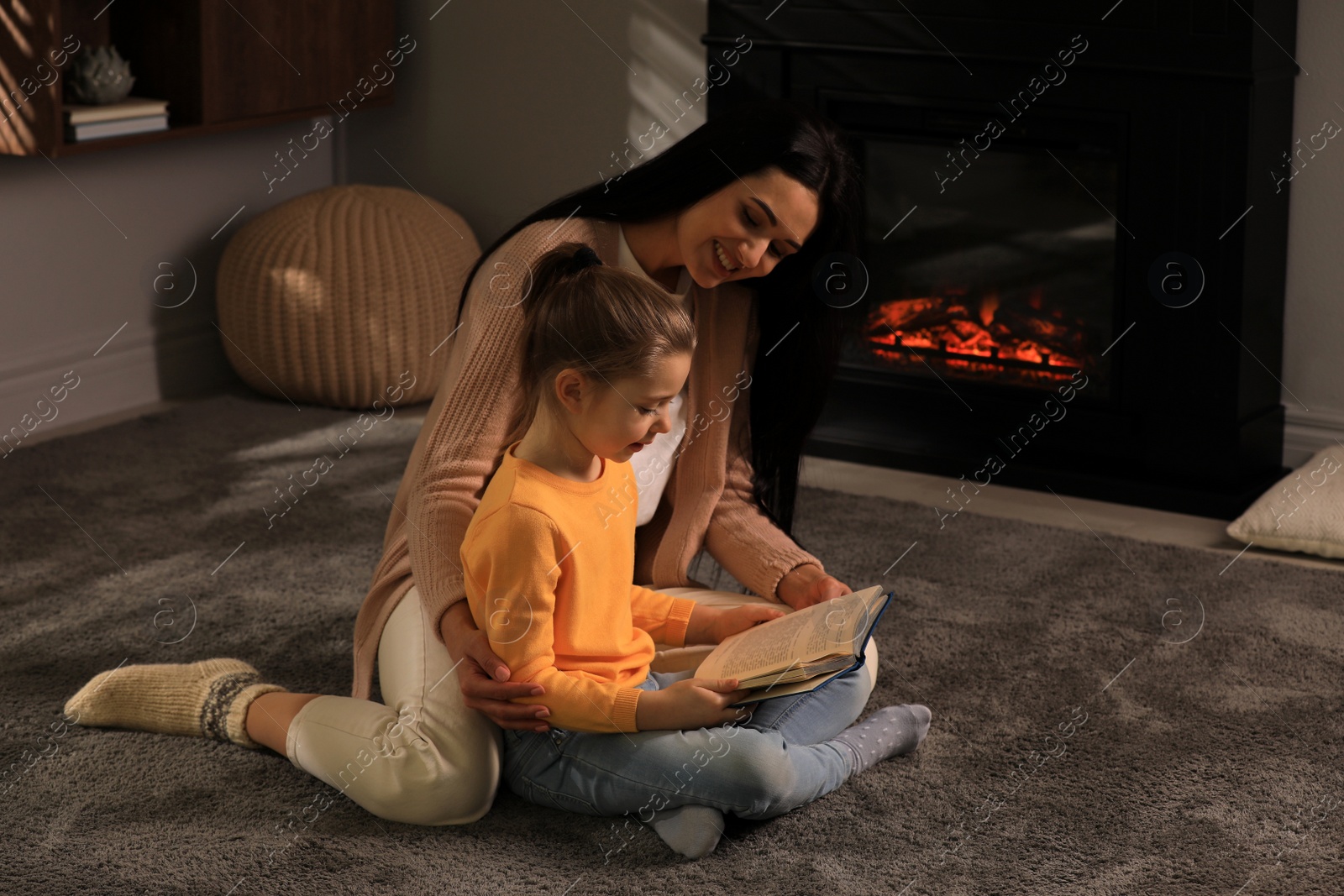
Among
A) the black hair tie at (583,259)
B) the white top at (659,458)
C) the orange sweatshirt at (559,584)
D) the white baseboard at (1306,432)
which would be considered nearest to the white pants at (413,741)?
the orange sweatshirt at (559,584)

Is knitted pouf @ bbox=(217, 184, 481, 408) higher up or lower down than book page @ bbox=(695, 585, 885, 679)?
lower down

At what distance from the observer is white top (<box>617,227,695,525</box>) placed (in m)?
1.76

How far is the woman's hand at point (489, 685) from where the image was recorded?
144 cm

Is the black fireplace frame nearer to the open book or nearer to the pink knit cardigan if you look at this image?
the pink knit cardigan

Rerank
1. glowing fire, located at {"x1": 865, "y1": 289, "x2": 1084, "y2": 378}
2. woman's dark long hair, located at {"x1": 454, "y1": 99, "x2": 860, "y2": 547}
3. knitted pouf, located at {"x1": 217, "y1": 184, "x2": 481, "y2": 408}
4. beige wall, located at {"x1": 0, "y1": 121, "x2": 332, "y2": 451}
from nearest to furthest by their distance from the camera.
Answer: woman's dark long hair, located at {"x1": 454, "y1": 99, "x2": 860, "y2": 547}
glowing fire, located at {"x1": 865, "y1": 289, "x2": 1084, "y2": 378}
beige wall, located at {"x1": 0, "y1": 121, "x2": 332, "y2": 451}
knitted pouf, located at {"x1": 217, "y1": 184, "x2": 481, "y2": 408}

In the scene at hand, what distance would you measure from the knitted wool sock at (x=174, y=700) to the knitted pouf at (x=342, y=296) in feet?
4.83

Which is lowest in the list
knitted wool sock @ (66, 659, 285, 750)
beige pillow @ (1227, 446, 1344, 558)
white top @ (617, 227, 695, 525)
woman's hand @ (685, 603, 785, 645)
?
beige pillow @ (1227, 446, 1344, 558)

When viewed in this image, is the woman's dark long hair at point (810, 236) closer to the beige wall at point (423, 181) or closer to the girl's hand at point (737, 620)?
the girl's hand at point (737, 620)

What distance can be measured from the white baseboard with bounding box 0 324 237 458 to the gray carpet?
1.08ft

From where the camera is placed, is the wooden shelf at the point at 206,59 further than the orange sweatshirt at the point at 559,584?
Yes

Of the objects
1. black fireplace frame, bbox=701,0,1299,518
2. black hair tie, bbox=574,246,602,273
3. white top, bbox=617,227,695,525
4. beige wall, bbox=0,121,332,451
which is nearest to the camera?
black hair tie, bbox=574,246,602,273

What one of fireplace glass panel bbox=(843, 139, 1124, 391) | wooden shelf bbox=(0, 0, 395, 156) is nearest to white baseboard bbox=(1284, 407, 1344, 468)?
fireplace glass panel bbox=(843, 139, 1124, 391)

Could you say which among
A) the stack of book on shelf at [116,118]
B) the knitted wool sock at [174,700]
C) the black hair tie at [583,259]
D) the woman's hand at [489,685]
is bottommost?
the knitted wool sock at [174,700]

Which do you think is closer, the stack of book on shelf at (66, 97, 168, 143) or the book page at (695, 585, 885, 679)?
the book page at (695, 585, 885, 679)
